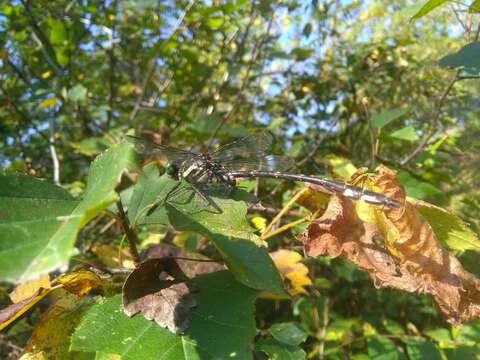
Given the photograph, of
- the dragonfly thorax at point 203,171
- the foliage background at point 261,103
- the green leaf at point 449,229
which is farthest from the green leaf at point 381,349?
the dragonfly thorax at point 203,171

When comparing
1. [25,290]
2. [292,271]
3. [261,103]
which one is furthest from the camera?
[261,103]

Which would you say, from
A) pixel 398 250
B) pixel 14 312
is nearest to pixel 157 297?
pixel 14 312

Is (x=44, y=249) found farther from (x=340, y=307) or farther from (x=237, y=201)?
(x=340, y=307)

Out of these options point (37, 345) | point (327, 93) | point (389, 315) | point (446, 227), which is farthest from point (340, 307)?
point (37, 345)

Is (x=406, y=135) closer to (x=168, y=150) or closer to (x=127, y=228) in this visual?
(x=168, y=150)

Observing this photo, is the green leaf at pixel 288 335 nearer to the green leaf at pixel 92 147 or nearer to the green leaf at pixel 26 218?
the green leaf at pixel 26 218

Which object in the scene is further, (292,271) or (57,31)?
(57,31)
